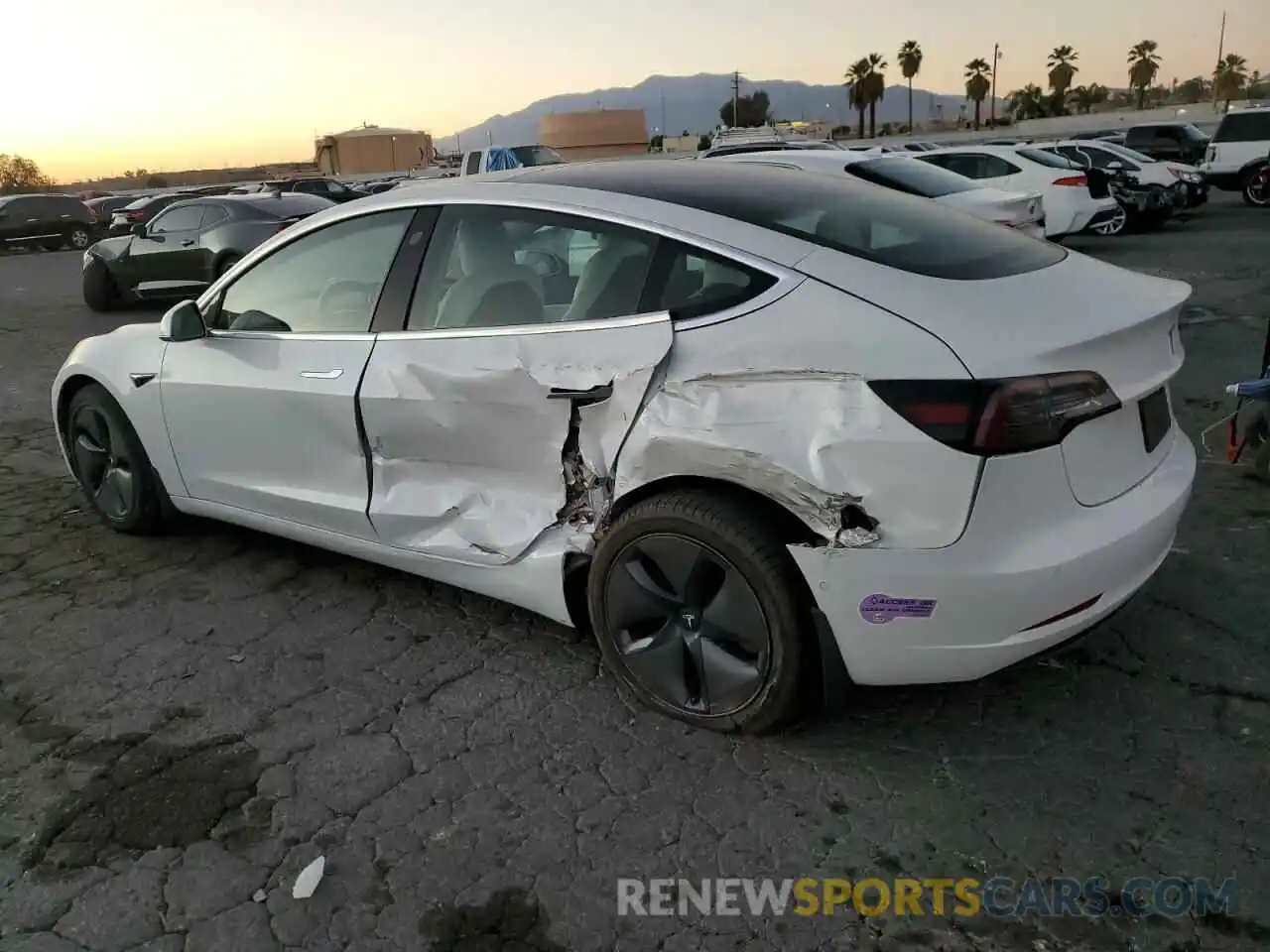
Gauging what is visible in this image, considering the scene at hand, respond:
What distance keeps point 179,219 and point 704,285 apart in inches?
488

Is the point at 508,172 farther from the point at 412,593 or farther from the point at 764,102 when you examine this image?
the point at 764,102

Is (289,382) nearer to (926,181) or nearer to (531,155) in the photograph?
(926,181)

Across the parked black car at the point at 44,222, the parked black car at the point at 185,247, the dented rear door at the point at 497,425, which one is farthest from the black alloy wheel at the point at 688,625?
the parked black car at the point at 44,222

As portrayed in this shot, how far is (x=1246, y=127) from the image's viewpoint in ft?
66.4

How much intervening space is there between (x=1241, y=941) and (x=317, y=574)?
11.3 ft

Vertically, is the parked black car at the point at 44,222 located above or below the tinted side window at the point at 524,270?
below

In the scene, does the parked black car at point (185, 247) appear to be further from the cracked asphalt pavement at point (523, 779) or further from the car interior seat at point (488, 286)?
the car interior seat at point (488, 286)

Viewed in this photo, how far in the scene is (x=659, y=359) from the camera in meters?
2.79

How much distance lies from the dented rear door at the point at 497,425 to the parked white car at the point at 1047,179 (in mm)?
12933

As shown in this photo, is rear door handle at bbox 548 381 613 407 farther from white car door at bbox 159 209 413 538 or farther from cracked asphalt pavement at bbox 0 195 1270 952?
cracked asphalt pavement at bbox 0 195 1270 952

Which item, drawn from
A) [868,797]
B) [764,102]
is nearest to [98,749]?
[868,797]

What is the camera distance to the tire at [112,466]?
14.8ft

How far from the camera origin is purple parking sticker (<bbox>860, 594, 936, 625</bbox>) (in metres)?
2.50

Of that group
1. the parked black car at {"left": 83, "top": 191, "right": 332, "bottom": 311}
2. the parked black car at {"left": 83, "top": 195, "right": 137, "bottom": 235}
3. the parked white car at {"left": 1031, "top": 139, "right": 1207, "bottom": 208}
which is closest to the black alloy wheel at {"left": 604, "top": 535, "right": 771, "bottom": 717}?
the parked black car at {"left": 83, "top": 191, "right": 332, "bottom": 311}
